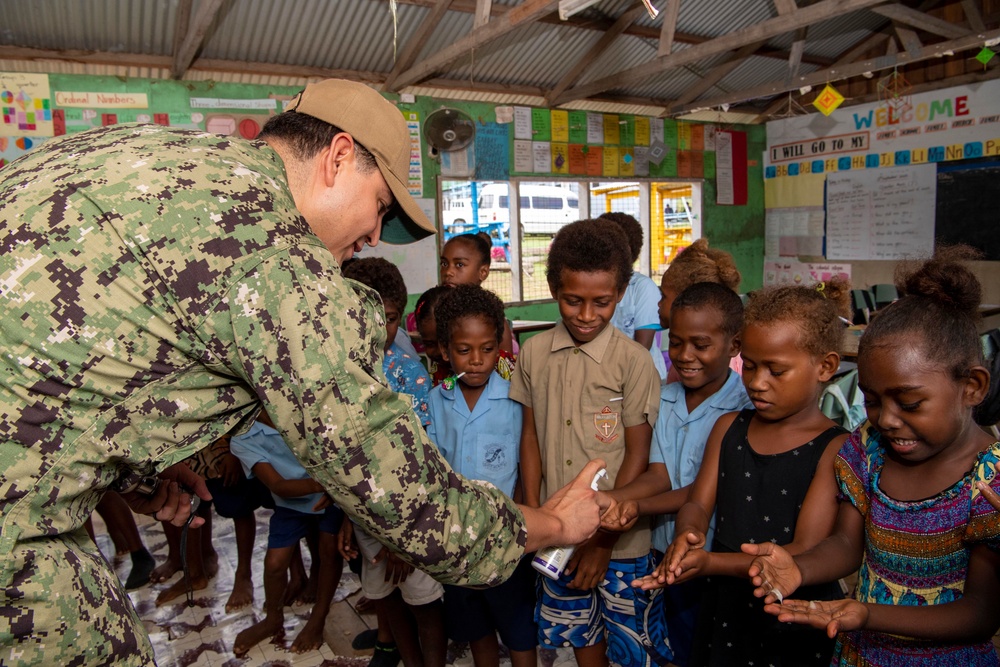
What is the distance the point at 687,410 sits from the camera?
6.54 ft

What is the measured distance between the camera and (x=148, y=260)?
3.25ft

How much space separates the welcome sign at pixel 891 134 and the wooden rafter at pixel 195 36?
6097 millimetres

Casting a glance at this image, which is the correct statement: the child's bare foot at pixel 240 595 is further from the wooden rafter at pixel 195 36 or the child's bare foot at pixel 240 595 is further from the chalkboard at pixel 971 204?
the chalkboard at pixel 971 204

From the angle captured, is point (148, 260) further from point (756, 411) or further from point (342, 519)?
point (342, 519)

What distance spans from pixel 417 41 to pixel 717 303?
12.7 ft

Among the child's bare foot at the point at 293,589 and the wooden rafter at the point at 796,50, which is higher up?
the wooden rafter at the point at 796,50

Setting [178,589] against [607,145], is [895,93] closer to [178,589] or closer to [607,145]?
[607,145]

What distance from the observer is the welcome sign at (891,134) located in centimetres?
613

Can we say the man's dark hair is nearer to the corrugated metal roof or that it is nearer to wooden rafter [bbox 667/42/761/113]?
the corrugated metal roof

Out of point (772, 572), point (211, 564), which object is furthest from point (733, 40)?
point (211, 564)

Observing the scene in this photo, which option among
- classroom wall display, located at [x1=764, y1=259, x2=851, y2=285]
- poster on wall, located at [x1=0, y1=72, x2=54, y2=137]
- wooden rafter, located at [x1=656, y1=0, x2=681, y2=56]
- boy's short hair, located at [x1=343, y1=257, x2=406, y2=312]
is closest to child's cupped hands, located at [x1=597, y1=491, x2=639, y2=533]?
boy's short hair, located at [x1=343, y1=257, x2=406, y2=312]

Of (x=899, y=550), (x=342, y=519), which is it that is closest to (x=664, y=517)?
(x=899, y=550)

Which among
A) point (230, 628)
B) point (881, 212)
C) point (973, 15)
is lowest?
point (230, 628)

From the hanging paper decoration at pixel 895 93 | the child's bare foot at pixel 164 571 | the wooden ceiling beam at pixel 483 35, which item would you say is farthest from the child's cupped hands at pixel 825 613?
the hanging paper decoration at pixel 895 93
